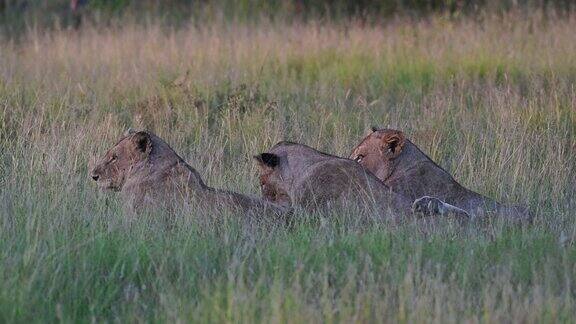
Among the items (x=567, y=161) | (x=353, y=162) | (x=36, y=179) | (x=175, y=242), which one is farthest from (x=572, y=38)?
(x=175, y=242)

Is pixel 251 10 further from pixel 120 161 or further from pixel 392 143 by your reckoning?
pixel 120 161

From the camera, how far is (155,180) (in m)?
7.58

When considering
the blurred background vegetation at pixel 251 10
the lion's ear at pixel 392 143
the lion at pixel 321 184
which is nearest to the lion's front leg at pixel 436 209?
the lion at pixel 321 184

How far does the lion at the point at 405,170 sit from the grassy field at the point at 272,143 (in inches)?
21.9

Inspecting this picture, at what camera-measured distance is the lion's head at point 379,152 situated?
8.30 meters

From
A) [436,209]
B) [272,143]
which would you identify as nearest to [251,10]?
[272,143]

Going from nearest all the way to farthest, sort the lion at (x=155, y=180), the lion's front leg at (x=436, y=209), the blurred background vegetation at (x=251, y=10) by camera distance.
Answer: the lion's front leg at (x=436, y=209) → the lion at (x=155, y=180) → the blurred background vegetation at (x=251, y=10)

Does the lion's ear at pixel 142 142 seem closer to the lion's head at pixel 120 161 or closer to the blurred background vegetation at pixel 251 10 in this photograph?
the lion's head at pixel 120 161

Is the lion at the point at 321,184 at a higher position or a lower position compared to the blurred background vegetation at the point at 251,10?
higher

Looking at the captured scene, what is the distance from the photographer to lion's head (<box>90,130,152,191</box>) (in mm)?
7699

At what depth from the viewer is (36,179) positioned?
7844mm

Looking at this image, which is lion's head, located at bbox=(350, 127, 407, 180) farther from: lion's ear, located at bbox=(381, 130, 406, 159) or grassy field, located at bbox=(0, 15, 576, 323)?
grassy field, located at bbox=(0, 15, 576, 323)

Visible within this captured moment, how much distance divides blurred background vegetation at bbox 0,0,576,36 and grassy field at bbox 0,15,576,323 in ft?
3.56

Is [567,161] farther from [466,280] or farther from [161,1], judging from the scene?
[161,1]
